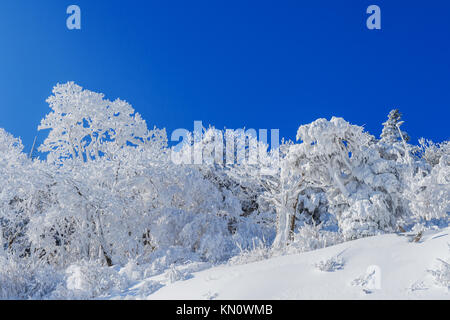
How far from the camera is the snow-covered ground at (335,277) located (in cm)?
458

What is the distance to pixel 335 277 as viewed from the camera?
5078 millimetres

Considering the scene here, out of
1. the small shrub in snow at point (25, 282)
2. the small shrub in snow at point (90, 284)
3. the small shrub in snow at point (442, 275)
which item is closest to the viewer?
the small shrub in snow at point (442, 275)

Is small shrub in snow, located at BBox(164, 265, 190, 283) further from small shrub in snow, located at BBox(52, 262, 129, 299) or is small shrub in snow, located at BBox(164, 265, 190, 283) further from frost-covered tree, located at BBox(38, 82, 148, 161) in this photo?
frost-covered tree, located at BBox(38, 82, 148, 161)

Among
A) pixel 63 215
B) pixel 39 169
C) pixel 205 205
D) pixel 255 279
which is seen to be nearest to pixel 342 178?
pixel 205 205

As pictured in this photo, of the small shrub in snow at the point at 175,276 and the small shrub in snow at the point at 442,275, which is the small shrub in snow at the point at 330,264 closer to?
the small shrub in snow at the point at 442,275

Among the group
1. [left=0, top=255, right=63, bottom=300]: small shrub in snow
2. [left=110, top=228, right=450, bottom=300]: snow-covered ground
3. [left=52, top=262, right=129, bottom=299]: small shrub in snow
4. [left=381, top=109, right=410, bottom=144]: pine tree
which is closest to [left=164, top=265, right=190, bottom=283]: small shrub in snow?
[left=110, top=228, right=450, bottom=300]: snow-covered ground

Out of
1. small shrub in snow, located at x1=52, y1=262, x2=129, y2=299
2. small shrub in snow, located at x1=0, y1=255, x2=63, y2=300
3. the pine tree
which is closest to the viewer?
small shrub in snow, located at x1=52, y1=262, x2=129, y2=299

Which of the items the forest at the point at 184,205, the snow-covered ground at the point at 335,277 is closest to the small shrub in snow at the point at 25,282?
the forest at the point at 184,205

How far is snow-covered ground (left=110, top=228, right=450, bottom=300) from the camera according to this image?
4582 mm

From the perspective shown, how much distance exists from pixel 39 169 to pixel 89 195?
2002mm

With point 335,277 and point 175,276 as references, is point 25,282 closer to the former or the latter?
point 175,276

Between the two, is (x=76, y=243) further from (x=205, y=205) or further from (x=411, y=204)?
(x=411, y=204)

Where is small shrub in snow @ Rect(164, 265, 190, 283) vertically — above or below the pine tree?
below

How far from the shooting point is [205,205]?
15.0 m
